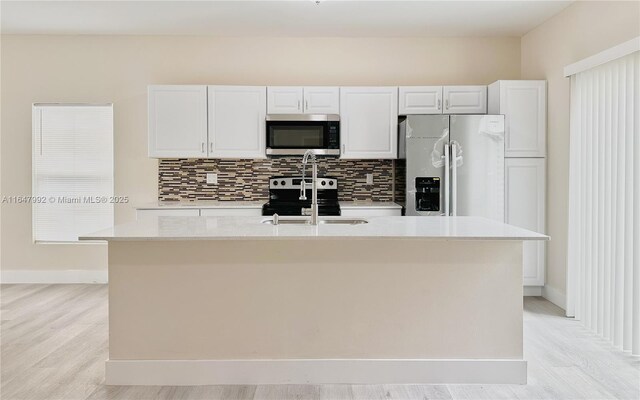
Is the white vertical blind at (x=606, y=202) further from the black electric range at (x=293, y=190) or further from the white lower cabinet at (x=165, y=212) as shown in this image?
the white lower cabinet at (x=165, y=212)

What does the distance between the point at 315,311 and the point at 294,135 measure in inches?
102

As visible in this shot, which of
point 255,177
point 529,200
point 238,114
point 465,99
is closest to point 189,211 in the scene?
point 255,177

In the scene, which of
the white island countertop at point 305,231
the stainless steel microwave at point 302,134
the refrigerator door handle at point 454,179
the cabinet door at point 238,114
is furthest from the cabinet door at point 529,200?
the cabinet door at point 238,114

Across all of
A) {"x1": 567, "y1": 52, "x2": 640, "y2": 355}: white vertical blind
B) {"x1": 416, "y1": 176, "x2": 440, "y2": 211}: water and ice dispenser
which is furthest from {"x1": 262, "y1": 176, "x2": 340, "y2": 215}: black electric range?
{"x1": 567, "y1": 52, "x2": 640, "y2": 355}: white vertical blind

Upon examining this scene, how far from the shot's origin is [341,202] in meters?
5.80

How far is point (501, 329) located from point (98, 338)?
8.70 ft

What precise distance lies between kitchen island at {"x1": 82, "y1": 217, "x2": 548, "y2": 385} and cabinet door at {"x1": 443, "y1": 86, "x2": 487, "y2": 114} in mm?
2574

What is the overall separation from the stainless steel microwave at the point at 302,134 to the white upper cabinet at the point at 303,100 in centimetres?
9

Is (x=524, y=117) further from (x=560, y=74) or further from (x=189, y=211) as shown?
(x=189, y=211)

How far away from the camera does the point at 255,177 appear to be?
584 cm

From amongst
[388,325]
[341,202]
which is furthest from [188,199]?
[388,325]

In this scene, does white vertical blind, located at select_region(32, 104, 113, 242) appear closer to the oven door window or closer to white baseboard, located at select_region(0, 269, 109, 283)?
white baseboard, located at select_region(0, 269, 109, 283)

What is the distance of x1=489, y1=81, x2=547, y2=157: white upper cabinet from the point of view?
5070 mm

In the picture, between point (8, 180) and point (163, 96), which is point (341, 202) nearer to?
point (163, 96)
